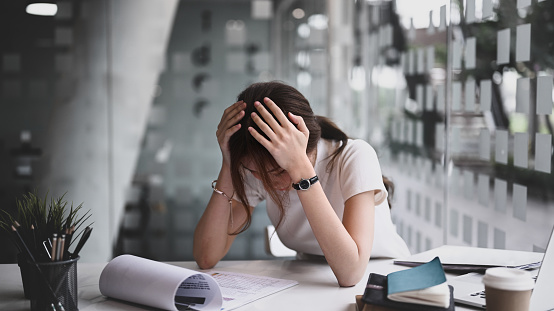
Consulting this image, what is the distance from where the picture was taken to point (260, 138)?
1.38 metres

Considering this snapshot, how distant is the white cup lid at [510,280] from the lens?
101cm

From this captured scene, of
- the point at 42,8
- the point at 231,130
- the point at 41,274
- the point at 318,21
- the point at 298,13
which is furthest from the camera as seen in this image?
the point at 318,21

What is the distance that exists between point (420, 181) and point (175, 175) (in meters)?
1.60

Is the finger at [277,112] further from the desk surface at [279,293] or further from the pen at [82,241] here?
the pen at [82,241]

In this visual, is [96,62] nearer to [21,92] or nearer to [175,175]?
[21,92]

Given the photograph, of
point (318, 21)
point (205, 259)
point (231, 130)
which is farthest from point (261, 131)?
point (318, 21)

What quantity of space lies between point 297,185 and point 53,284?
0.61m

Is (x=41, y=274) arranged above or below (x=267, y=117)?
below

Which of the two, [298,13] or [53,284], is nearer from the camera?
[53,284]

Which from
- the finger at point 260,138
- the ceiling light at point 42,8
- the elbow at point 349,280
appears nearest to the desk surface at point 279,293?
the elbow at point 349,280

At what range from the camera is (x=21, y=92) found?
329cm

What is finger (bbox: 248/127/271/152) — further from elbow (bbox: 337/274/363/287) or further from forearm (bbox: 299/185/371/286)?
elbow (bbox: 337/274/363/287)

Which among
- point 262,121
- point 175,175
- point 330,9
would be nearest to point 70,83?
point 175,175

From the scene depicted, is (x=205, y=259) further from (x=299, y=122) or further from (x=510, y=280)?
(x=510, y=280)
